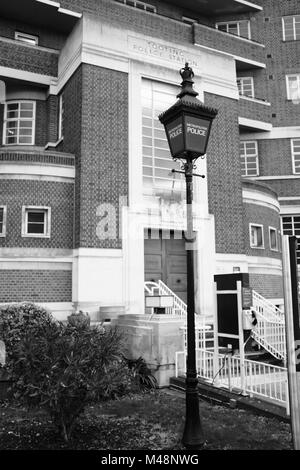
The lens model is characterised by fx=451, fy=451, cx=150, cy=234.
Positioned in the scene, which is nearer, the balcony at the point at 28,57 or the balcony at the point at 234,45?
the balcony at the point at 28,57

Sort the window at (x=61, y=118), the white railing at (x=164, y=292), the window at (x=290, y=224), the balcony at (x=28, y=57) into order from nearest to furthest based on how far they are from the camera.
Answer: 1. the white railing at (x=164, y=292)
2. the window at (x=61, y=118)
3. the balcony at (x=28, y=57)
4. the window at (x=290, y=224)

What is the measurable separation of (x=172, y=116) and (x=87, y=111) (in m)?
8.23

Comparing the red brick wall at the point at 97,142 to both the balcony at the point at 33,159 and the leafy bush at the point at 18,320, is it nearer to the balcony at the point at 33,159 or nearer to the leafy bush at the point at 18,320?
the balcony at the point at 33,159

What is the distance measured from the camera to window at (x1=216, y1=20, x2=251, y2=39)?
2392 cm

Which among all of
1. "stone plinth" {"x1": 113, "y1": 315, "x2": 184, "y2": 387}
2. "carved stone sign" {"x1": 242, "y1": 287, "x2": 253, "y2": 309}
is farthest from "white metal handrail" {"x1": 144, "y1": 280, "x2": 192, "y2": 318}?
"carved stone sign" {"x1": 242, "y1": 287, "x2": 253, "y2": 309}

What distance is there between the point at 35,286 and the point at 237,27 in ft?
59.8

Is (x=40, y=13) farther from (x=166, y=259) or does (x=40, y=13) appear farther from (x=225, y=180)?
(x=166, y=259)

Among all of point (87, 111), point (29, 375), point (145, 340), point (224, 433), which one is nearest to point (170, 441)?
point (224, 433)

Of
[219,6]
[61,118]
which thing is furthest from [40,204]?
[219,6]

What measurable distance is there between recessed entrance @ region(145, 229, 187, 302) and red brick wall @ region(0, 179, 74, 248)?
279 cm

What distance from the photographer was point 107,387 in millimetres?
6180

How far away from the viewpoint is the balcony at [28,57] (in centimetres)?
1684

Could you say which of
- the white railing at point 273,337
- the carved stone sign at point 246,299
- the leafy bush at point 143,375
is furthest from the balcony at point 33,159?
the carved stone sign at point 246,299

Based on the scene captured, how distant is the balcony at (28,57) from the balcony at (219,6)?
310 inches
